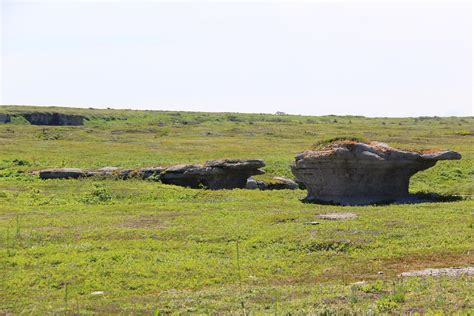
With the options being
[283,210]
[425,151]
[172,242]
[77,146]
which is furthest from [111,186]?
[77,146]

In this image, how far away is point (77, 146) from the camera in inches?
3696

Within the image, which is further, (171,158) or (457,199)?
(171,158)

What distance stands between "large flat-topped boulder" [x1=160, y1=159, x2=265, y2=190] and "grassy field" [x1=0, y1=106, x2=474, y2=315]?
2.78 m

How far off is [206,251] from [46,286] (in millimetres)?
7950

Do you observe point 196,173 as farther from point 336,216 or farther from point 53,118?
point 53,118

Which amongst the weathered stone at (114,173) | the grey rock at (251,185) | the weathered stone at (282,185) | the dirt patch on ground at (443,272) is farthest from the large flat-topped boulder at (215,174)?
the dirt patch on ground at (443,272)

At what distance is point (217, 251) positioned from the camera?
27.2 m

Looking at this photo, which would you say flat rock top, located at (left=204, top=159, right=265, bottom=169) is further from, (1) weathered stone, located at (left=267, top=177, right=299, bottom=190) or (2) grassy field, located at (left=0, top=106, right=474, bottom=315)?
(2) grassy field, located at (left=0, top=106, right=474, bottom=315)

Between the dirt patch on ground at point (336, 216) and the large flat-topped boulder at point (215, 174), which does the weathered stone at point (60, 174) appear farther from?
the dirt patch on ground at point (336, 216)

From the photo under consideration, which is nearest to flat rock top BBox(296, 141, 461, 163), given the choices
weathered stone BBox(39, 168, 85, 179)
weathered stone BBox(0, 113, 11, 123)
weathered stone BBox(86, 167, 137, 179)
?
weathered stone BBox(86, 167, 137, 179)

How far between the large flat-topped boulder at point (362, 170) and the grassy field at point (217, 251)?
3.15 metres

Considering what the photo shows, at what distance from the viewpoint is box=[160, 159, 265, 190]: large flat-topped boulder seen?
5291 centimetres

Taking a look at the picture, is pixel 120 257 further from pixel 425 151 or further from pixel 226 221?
pixel 425 151

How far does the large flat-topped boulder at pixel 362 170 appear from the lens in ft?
142
